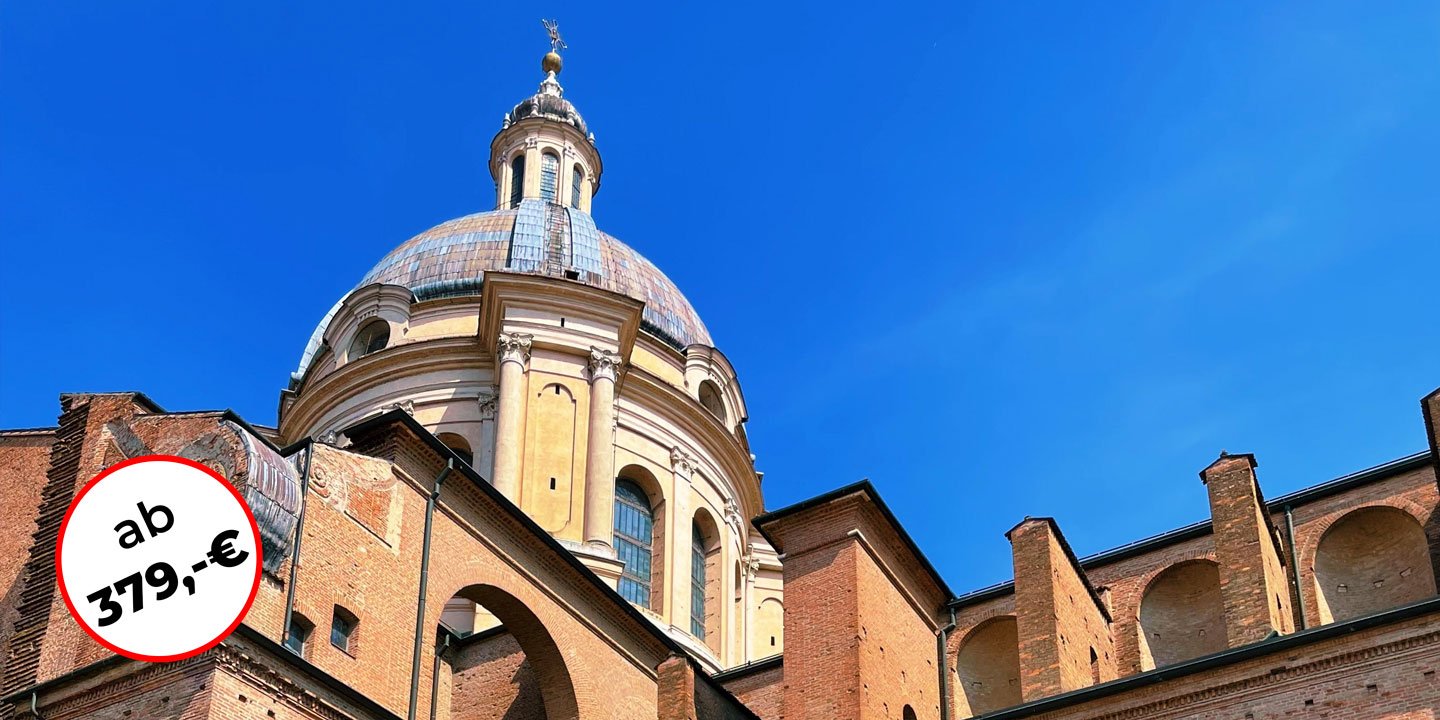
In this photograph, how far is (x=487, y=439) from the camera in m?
39.0

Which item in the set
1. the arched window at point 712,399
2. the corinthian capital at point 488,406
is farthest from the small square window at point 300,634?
the arched window at point 712,399

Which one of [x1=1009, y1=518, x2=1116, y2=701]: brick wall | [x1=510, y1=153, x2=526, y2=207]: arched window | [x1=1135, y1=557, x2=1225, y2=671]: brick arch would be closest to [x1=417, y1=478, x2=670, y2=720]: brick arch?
[x1=1009, y1=518, x2=1116, y2=701]: brick wall

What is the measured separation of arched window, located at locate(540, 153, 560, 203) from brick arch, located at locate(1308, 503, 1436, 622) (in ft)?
79.0

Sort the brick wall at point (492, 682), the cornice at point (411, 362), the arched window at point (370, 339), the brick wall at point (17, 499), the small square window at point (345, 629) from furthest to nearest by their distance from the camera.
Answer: the arched window at point (370, 339) → the cornice at point (411, 362) → the brick wall at point (492, 682) → the brick wall at point (17, 499) → the small square window at point (345, 629)

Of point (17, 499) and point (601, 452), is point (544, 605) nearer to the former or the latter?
point (17, 499)

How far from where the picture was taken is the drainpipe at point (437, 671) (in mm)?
25502

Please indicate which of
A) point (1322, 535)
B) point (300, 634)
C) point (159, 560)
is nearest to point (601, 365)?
point (1322, 535)

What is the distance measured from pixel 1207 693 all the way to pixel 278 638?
11.5 metres

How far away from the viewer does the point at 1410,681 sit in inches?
833

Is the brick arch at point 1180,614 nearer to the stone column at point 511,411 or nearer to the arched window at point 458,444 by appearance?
the stone column at point 511,411

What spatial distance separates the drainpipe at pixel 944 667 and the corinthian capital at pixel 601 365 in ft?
40.5

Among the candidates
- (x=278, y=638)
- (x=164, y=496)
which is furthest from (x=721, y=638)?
(x=164, y=496)

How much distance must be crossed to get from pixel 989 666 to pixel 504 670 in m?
8.62

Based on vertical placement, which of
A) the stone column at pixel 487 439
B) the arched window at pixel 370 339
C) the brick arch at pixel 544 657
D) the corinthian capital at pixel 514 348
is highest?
the arched window at pixel 370 339
